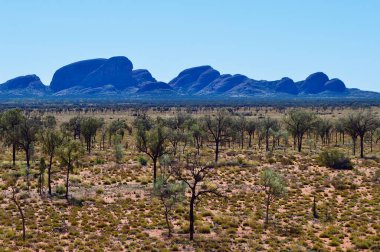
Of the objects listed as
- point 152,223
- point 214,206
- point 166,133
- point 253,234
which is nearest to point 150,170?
point 166,133

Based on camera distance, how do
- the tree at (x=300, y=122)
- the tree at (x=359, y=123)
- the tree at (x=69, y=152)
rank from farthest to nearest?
the tree at (x=300, y=122) < the tree at (x=359, y=123) < the tree at (x=69, y=152)

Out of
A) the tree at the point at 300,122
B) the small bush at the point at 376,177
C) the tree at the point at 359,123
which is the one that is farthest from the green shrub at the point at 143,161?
the tree at the point at 359,123

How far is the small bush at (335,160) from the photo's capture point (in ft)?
224

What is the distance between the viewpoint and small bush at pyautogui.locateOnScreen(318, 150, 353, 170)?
2692 inches

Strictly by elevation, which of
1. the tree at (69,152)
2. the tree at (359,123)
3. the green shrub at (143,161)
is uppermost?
the tree at (359,123)

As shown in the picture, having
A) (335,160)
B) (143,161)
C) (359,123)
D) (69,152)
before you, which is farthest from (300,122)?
(69,152)

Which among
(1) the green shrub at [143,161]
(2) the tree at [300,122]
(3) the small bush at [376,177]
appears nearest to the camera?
(3) the small bush at [376,177]

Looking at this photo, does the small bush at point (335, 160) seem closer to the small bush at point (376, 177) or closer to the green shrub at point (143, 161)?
the small bush at point (376, 177)

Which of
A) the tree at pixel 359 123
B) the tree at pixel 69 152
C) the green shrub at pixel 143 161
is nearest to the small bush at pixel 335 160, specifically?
the tree at pixel 359 123

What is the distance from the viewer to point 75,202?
46156mm

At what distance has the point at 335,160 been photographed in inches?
2729

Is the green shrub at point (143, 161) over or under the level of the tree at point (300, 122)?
under

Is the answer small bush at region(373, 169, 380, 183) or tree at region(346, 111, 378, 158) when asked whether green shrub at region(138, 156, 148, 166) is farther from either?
tree at region(346, 111, 378, 158)

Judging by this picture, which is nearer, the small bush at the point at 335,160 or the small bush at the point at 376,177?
the small bush at the point at 376,177
